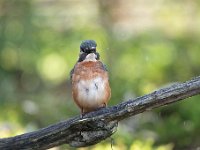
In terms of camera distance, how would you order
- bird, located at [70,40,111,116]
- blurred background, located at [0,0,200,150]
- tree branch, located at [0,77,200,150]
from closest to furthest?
tree branch, located at [0,77,200,150] → bird, located at [70,40,111,116] → blurred background, located at [0,0,200,150]

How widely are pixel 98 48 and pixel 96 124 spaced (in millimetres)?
4900

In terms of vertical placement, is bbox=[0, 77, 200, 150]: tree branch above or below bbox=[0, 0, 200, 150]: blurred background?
below

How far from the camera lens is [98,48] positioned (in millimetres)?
9438

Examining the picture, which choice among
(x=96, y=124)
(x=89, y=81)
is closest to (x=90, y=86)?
(x=89, y=81)

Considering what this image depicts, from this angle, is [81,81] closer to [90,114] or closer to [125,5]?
[90,114]

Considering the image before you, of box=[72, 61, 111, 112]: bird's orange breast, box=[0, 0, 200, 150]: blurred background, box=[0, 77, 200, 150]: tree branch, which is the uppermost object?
box=[0, 0, 200, 150]: blurred background

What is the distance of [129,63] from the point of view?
9078 mm

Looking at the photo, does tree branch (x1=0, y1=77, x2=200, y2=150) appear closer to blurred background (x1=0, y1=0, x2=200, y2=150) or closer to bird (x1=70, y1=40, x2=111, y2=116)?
bird (x1=70, y1=40, x2=111, y2=116)

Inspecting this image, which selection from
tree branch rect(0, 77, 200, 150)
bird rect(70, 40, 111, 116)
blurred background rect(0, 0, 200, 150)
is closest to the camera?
tree branch rect(0, 77, 200, 150)

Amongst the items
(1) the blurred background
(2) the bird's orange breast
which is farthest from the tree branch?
(1) the blurred background

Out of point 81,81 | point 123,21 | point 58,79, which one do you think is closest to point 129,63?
point 58,79

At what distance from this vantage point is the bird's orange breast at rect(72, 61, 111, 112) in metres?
4.75

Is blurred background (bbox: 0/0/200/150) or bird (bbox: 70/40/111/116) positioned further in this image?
blurred background (bbox: 0/0/200/150)

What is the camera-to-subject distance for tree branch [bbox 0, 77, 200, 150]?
437 cm
